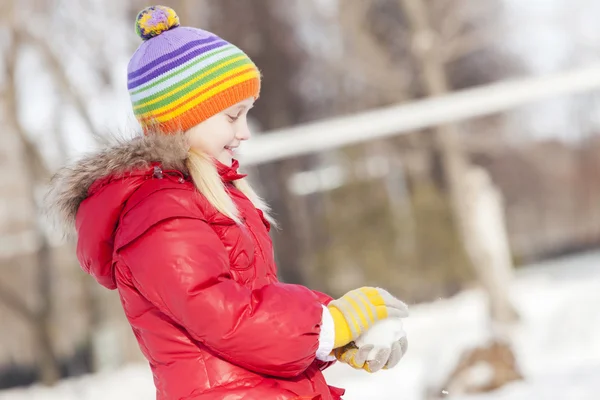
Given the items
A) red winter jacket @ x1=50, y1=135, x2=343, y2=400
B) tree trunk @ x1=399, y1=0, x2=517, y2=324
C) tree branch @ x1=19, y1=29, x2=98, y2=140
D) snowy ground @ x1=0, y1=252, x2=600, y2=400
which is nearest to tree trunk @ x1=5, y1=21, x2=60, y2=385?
tree branch @ x1=19, y1=29, x2=98, y2=140

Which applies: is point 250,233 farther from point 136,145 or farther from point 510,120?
point 510,120

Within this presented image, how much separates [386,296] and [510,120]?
10111mm

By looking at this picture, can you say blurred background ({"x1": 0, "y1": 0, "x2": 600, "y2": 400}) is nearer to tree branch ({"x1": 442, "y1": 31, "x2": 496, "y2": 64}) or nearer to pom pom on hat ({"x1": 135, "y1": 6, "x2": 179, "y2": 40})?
tree branch ({"x1": 442, "y1": 31, "x2": 496, "y2": 64})

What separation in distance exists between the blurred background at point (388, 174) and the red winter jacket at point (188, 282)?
252 cm

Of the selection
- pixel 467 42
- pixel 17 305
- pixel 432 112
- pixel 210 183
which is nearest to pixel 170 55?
pixel 210 183

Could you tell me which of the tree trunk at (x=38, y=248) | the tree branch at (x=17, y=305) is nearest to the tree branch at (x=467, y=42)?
the tree trunk at (x=38, y=248)

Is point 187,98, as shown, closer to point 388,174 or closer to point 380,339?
point 380,339

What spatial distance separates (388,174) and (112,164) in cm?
1014

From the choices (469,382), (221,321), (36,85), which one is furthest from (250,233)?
(36,85)

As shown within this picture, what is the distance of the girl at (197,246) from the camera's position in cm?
132

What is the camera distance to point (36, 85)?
7211mm

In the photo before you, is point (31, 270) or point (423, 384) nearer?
point (423, 384)

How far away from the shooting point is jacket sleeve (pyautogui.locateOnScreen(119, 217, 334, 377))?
1.30m

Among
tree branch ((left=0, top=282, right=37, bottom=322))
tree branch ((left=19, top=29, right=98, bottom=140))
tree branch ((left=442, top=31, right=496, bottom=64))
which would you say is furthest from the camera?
tree branch ((left=442, top=31, right=496, bottom=64))
